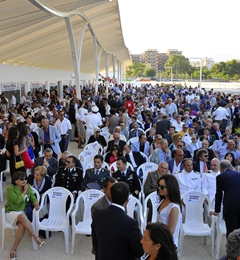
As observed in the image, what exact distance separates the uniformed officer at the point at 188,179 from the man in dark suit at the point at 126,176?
714 mm

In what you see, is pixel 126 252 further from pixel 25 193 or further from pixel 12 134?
pixel 12 134

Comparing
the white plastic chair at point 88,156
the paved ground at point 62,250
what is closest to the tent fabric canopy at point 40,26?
the white plastic chair at point 88,156

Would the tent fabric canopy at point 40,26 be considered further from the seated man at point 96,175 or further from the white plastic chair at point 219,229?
the white plastic chair at point 219,229

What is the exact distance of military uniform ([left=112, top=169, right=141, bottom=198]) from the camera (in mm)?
5914

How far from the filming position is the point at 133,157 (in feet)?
24.9

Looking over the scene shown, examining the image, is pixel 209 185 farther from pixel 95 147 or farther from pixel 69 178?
pixel 95 147

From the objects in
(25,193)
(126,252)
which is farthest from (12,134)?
(126,252)

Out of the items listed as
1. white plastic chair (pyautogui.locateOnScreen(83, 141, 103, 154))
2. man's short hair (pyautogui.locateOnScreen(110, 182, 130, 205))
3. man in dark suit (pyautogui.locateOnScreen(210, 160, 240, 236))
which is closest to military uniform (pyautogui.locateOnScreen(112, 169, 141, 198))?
man in dark suit (pyautogui.locateOnScreen(210, 160, 240, 236))

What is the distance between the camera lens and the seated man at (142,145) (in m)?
8.55

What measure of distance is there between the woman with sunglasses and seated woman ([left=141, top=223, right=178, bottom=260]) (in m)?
0.98

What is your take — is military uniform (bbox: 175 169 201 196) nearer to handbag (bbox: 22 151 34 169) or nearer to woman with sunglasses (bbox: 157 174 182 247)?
woman with sunglasses (bbox: 157 174 182 247)

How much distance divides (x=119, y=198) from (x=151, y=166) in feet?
13.5


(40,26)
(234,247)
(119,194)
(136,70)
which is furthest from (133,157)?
(136,70)

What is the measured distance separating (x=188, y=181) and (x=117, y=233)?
10.6 feet
